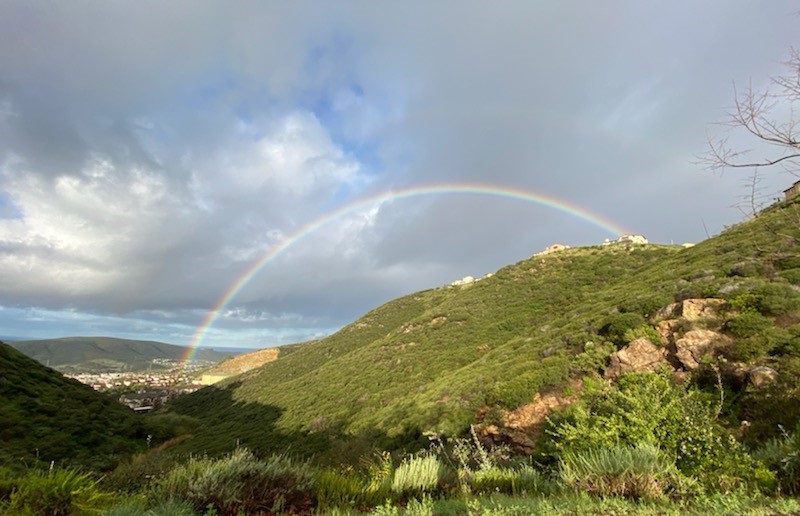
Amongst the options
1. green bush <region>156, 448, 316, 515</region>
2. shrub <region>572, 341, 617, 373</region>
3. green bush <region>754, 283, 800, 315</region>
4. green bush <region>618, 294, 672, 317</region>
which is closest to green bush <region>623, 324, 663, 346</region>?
shrub <region>572, 341, 617, 373</region>

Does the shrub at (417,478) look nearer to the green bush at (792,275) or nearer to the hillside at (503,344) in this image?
the hillside at (503,344)

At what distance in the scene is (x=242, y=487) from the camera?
5367mm

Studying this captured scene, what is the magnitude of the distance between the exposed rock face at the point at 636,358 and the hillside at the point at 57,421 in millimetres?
24912

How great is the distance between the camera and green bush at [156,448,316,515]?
5.02 metres

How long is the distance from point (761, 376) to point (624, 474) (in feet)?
28.1

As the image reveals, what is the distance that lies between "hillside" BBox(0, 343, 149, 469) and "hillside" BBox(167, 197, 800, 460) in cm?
837

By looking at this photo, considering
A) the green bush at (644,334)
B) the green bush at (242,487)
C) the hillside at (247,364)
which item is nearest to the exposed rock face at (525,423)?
the green bush at (644,334)

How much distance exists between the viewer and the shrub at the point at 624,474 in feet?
16.0

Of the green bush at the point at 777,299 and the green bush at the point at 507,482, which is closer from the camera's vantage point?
the green bush at the point at 507,482

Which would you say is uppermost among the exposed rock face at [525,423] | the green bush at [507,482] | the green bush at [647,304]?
the green bush at [647,304]

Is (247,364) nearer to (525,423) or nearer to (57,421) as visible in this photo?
(57,421)

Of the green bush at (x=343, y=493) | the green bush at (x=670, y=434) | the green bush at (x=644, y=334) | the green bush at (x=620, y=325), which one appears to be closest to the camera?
the green bush at (x=343, y=493)

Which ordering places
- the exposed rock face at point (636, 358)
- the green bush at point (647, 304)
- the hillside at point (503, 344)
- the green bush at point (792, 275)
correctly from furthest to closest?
the green bush at point (647, 304) → the hillside at point (503, 344) → the green bush at point (792, 275) → the exposed rock face at point (636, 358)

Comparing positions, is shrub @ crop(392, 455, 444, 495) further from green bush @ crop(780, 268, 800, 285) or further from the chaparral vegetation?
green bush @ crop(780, 268, 800, 285)
